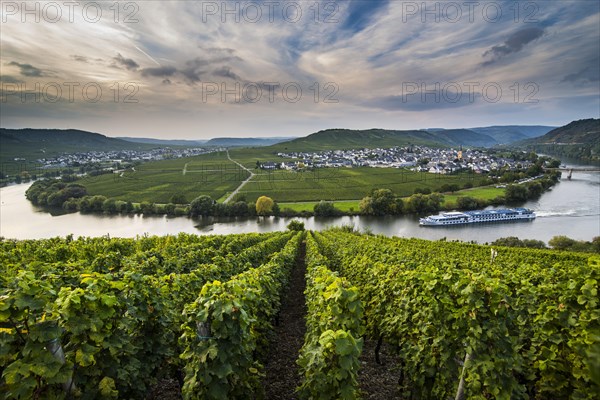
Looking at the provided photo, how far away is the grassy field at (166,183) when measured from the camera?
8275 centimetres

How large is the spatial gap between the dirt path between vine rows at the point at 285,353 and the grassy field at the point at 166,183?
7154 centimetres

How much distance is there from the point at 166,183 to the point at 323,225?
6497cm

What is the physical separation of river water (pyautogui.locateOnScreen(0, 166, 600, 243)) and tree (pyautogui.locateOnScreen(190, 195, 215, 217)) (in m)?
2.83

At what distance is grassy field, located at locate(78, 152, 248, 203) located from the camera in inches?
3258

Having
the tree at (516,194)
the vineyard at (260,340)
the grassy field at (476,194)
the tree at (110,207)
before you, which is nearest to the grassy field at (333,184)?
the grassy field at (476,194)

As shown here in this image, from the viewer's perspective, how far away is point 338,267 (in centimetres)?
1514

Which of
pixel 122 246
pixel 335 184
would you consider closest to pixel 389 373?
pixel 122 246

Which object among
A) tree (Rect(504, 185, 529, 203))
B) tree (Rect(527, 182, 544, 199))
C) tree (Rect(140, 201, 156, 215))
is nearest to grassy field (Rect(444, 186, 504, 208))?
tree (Rect(504, 185, 529, 203))

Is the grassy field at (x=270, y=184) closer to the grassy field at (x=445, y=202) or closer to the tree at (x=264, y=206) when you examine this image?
the grassy field at (x=445, y=202)

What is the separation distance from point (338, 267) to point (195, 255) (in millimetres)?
7093

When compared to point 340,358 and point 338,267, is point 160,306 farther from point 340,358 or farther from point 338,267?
point 338,267

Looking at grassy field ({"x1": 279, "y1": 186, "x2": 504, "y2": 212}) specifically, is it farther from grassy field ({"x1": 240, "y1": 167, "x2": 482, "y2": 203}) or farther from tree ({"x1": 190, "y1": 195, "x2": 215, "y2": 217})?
tree ({"x1": 190, "y1": 195, "x2": 215, "y2": 217})

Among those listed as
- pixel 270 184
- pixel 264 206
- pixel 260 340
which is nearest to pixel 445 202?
pixel 264 206

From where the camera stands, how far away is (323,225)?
5869cm
